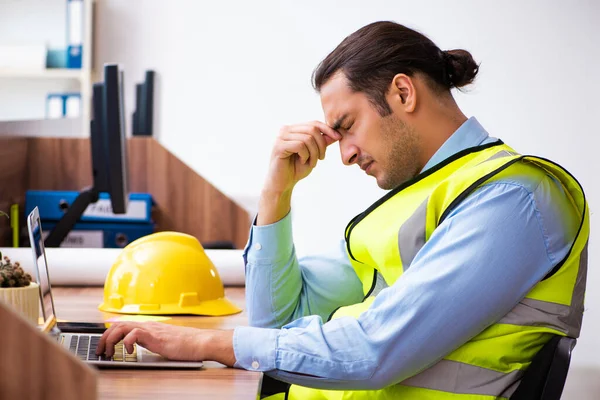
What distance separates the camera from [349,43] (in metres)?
1.46

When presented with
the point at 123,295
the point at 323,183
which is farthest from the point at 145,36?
the point at 123,295

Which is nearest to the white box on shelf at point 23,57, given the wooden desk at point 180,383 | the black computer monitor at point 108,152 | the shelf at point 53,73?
the shelf at point 53,73

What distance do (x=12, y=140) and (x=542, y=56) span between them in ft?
10.9

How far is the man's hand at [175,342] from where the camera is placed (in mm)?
Result: 1228

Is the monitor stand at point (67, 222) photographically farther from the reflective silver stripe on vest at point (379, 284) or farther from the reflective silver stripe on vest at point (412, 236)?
the reflective silver stripe on vest at point (412, 236)

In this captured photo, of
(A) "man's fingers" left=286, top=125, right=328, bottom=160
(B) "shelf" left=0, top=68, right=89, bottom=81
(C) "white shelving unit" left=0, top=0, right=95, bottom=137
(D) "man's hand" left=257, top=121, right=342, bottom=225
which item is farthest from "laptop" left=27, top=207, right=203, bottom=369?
(B) "shelf" left=0, top=68, right=89, bottom=81

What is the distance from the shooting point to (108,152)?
258 centimetres

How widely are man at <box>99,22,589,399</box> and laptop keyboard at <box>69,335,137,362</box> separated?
0.02m

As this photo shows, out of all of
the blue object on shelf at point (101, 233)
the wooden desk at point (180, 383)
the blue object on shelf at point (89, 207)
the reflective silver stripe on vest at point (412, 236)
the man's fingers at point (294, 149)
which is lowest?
the blue object on shelf at point (101, 233)

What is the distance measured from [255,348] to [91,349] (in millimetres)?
273

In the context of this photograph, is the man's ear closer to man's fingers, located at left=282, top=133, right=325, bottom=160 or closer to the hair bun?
the hair bun

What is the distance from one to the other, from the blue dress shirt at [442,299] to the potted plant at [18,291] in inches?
13.6

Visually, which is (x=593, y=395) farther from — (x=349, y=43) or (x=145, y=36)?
(x=145, y=36)

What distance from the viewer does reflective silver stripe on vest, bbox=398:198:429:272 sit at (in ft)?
4.04
